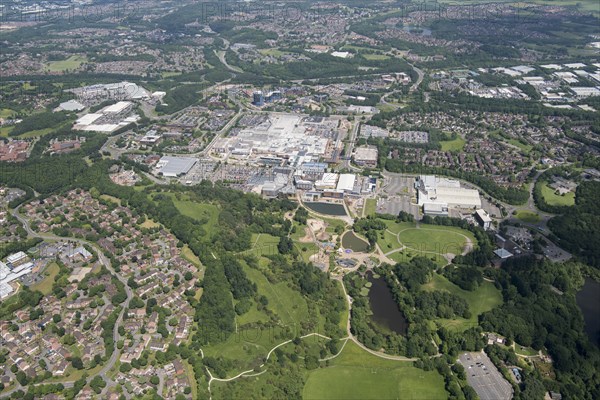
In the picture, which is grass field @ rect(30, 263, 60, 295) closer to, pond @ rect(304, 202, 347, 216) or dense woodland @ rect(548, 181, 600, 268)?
pond @ rect(304, 202, 347, 216)

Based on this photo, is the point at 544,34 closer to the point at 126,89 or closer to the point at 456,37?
the point at 456,37

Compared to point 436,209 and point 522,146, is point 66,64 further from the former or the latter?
point 522,146

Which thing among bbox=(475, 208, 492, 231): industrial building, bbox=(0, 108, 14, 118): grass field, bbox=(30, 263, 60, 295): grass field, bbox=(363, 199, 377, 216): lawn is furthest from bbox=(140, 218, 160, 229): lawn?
bbox=(0, 108, 14, 118): grass field

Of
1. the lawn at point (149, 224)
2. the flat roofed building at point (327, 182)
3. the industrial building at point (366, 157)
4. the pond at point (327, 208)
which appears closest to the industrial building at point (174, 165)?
the lawn at point (149, 224)

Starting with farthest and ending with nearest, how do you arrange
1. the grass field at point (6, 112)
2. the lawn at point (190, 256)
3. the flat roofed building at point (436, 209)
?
the grass field at point (6, 112), the flat roofed building at point (436, 209), the lawn at point (190, 256)

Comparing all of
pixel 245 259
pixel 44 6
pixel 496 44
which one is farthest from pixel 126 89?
pixel 44 6

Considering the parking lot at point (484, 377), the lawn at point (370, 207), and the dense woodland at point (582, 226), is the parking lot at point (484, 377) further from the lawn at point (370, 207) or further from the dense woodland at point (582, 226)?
the lawn at point (370, 207)

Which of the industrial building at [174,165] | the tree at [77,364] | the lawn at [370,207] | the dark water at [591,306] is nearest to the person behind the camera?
the tree at [77,364]
